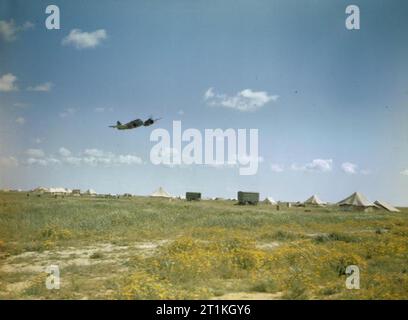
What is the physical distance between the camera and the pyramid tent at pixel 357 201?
5056cm

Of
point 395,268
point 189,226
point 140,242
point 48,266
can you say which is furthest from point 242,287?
point 189,226

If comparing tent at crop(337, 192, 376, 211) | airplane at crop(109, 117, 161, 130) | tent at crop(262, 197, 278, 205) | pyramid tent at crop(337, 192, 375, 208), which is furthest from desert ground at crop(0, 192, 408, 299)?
tent at crop(262, 197, 278, 205)

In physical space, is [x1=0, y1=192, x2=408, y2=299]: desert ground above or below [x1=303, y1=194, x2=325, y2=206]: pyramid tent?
above

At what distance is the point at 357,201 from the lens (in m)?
51.1

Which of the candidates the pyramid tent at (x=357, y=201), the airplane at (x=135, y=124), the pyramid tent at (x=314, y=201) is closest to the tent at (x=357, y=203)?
the pyramid tent at (x=357, y=201)

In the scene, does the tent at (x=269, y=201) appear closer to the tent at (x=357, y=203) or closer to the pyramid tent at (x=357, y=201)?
the tent at (x=357, y=203)

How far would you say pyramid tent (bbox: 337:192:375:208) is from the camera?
5056 centimetres

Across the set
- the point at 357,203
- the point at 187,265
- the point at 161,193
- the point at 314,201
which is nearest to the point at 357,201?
the point at 357,203

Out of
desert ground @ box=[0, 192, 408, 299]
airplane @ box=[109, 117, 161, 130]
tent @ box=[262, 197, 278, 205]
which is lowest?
tent @ box=[262, 197, 278, 205]

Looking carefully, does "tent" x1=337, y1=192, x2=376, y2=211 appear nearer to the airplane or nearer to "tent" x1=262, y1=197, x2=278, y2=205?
"tent" x1=262, y1=197, x2=278, y2=205

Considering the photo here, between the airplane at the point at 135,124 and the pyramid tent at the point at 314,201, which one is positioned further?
the pyramid tent at the point at 314,201

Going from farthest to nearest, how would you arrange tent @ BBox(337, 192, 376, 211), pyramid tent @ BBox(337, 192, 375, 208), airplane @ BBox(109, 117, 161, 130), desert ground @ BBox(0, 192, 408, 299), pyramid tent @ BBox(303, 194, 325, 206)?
1. pyramid tent @ BBox(303, 194, 325, 206)
2. pyramid tent @ BBox(337, 192, 375, 208)
3. tent @ BBox(337, 192, 376, 211)
4. airplane @ BBox(109, 117, 161, 130)
5. desert ground @ BBox(0, 192, 408, 299)

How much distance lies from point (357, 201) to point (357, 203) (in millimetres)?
260
